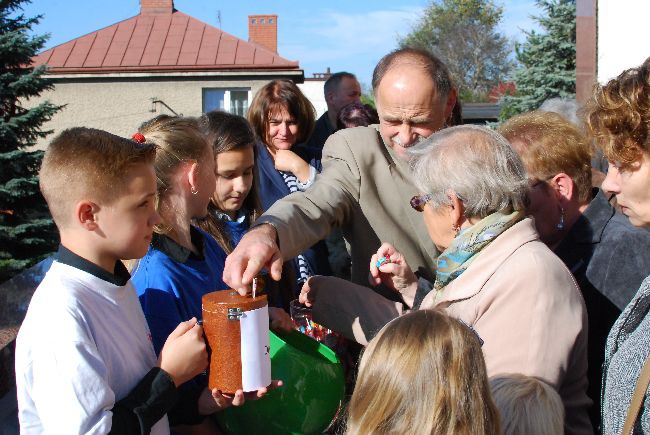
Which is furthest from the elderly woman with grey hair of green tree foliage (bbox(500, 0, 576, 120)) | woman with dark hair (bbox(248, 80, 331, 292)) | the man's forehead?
green tree foliage (bbox(500, 0, 576, 120))

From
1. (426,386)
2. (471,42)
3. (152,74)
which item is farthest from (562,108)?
(471,42)

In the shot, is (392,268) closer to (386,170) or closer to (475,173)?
(386,170)

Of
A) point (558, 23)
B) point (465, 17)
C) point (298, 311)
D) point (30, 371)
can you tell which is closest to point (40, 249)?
point (298, 311)

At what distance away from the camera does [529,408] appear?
Answer: 1678 mm

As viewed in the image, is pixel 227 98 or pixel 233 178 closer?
pixel 233 178

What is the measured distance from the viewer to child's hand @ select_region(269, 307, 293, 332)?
7.92 ft

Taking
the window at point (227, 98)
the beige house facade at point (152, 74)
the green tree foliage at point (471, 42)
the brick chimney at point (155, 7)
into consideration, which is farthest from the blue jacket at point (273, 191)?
the green tree foliage at point (471, 42)

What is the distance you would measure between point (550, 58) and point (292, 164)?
55.1 feet

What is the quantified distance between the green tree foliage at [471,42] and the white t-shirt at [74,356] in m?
45.2

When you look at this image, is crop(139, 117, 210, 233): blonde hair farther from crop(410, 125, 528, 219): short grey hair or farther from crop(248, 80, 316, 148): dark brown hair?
crop(248, 80, 316, 148): dark brown hair

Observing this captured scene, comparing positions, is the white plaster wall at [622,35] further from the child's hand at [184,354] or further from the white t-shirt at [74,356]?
the white t-shirt at [74,356]

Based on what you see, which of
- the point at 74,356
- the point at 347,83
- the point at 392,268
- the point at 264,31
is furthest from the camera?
the point at 264,31

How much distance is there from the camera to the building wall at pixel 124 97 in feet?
80.1

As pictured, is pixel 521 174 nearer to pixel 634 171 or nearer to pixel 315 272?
pixel 634 171
